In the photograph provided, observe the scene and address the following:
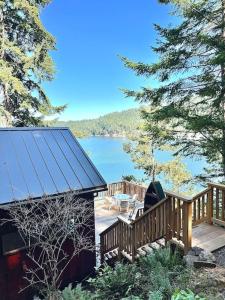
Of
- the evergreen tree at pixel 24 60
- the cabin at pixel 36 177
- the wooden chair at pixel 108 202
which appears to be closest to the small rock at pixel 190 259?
the cabin at pixel 36 177

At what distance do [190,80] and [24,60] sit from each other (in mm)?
7278

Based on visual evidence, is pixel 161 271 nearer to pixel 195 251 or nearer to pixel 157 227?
pixel 195 251

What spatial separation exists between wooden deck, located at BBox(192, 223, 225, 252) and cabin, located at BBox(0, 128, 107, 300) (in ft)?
8.85

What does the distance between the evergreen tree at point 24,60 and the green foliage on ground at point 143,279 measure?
8955 mm

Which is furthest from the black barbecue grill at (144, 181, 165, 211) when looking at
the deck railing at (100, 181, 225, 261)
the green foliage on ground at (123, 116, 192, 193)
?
the green foliage on ground at (123, 116, 192, 193)

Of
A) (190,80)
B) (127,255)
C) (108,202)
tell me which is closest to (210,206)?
(127,255)

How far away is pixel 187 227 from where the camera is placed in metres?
5.16

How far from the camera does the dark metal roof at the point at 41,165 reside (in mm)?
6508

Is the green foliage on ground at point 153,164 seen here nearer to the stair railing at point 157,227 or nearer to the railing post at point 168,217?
the stair railing at point 157,227

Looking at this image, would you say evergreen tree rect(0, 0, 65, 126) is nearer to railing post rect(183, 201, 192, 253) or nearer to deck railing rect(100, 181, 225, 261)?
deck railing rect(100, 181, 225, 261)

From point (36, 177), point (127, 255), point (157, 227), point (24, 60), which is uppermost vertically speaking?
point (24, 60)

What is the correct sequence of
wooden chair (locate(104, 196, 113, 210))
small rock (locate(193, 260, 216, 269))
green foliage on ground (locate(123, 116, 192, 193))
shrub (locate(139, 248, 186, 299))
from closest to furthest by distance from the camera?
shrub (locate(139, 248, 186, 299)) → small rock (locate(193, 260, 216, 269)) → wooden chair (locate(104, 196, 113, 210)) → green foliage on ground (locate(123, 116, 192, 193))

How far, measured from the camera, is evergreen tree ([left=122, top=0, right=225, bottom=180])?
299 inches

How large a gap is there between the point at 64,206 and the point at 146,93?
4804 millimetres
